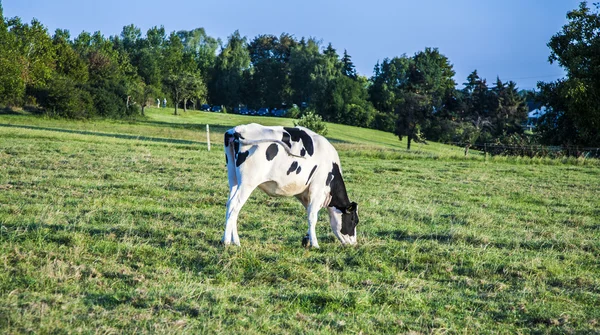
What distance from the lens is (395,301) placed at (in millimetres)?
6809

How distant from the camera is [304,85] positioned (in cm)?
11594

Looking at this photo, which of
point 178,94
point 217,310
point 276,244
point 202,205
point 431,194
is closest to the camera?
point 217,310

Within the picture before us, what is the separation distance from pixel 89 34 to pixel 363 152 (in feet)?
304

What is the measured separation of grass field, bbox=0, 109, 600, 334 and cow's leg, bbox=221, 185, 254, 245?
29 centimetres

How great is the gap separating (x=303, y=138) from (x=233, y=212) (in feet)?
6.15

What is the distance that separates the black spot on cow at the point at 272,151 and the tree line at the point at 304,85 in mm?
32867

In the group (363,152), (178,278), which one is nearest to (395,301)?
(178,278)

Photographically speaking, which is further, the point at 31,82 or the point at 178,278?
the point at 31,82

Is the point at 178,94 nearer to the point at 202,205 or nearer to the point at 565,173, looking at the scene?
the point at 565,173

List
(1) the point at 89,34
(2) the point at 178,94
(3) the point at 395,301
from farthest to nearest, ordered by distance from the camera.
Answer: (1) the point at 89,34
(2) the point at 178,94
(3) the point at 395,301

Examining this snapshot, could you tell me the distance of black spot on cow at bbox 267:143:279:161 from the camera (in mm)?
9516

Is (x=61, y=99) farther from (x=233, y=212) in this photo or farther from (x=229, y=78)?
(x=233, y=212)

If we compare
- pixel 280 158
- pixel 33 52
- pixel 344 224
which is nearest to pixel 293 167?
pixel 280 158

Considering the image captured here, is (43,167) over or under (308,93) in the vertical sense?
under
